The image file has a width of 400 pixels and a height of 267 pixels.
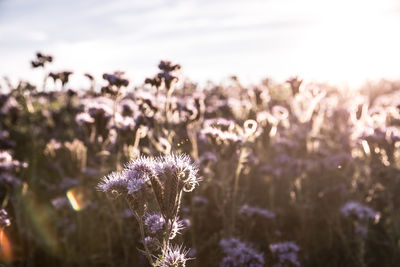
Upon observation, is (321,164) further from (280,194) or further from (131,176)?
(131,176)

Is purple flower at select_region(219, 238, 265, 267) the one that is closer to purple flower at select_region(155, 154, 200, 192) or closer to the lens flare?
purple flower at select_region(155, 154, 200, 192)

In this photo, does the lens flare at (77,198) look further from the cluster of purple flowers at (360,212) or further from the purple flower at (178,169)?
the cluster of purple flowers at (360,212)

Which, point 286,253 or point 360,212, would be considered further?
point 360,212

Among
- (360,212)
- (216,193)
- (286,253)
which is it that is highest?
(216,193)

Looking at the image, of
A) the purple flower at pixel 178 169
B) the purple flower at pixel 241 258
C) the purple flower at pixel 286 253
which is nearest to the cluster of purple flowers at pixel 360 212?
the purple flower at pixel 286 253

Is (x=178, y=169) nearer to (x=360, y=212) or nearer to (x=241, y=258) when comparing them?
(x=241, y=258)

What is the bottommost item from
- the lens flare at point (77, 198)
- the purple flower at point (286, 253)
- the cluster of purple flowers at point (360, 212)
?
the purple flower at point (286, 253)

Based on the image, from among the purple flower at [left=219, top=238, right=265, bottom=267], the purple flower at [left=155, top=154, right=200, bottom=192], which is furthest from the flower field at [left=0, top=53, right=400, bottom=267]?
the purple flower at [left=155, top=154, right=200, bottom=192]

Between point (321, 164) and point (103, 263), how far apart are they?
462cm

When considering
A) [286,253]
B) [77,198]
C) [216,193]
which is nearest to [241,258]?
[286,253]

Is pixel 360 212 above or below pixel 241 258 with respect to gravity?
above

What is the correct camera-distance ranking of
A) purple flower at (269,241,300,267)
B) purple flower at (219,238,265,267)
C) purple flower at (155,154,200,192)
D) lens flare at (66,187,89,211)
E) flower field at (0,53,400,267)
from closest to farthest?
purple flower at (155,154,200,192)
purple flower at (219,238,265,267)
purple flower at (269,241,300,267)
flower field at (0,53,400,267)
lens flare at (66,187,89,211)

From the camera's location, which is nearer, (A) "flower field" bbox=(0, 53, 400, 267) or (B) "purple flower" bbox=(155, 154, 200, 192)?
(B) "purple flower" bbox=(155, 154, 200, 192)

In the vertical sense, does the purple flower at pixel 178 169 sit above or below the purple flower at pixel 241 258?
above
